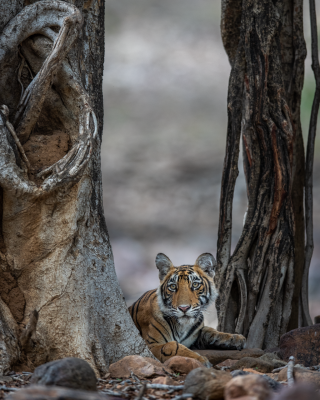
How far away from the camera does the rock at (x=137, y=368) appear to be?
114 inches

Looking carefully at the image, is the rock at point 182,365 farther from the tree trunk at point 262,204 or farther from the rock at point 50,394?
the tree trunk at point 262,204

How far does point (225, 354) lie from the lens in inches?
161

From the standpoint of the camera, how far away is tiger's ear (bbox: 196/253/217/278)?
457cm

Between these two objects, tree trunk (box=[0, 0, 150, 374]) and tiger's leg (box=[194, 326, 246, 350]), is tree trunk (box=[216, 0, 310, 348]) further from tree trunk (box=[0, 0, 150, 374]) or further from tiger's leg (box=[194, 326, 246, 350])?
tree trunk (box=[0, 0, 150, 374])

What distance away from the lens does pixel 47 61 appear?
310cm

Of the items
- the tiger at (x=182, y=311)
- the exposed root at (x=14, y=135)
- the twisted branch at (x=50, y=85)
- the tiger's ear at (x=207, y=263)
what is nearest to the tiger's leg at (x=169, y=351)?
the tiger at (x=182, y=311)

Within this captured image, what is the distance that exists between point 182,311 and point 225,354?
54 centimetres

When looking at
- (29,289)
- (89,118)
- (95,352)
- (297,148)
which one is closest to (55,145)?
(89,118)

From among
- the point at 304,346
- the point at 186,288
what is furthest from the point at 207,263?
the point at 304,346

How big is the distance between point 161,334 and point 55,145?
2.08 m

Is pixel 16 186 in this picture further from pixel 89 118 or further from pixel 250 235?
pixel 250 235

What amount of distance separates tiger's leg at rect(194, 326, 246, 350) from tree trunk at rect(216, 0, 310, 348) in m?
1.00

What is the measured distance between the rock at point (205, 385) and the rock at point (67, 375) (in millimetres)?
465

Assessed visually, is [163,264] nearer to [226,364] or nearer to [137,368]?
[226,364]
